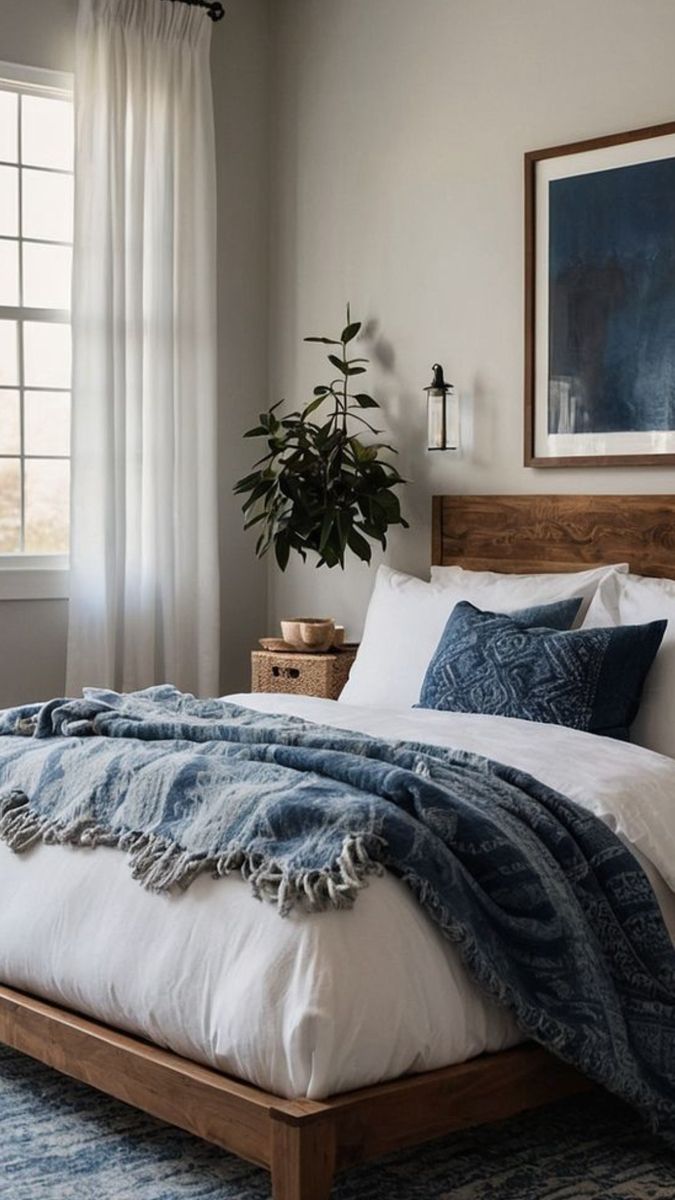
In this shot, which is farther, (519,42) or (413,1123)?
(519,42)

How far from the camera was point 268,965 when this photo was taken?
2623 millimetres

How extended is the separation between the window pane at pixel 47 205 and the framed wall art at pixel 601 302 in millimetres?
1655

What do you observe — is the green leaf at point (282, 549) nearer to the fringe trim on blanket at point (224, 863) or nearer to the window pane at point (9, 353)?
the window pane at point (9, 353)

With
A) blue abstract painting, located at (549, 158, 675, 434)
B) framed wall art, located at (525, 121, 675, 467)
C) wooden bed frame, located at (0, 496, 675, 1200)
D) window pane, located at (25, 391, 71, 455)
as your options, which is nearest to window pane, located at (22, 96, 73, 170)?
window pane, located at (25, 391, 71, 455)

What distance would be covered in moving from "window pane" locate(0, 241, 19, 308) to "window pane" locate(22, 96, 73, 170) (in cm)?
30

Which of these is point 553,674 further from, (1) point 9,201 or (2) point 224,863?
(1) point 9,201

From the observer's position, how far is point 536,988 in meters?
2.81

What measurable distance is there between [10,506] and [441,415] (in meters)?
1.51

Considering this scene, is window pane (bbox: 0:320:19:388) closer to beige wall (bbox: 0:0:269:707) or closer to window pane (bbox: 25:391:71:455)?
window pane (bbox: 25:391:71:455)

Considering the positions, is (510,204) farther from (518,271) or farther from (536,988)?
(536,988)

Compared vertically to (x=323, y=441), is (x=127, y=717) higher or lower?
lower

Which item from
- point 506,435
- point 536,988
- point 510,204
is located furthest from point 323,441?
point 536,988

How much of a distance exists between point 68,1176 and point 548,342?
2995 millimetres

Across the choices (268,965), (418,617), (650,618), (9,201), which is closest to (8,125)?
(9,201)
